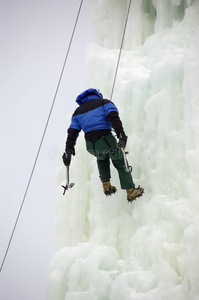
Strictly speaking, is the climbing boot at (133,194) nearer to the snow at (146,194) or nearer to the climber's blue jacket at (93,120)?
the snow at (146,194)

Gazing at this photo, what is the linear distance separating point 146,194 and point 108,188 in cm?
38

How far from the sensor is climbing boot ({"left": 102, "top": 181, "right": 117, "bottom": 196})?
133 inches

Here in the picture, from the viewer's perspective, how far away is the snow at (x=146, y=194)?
2.92 m

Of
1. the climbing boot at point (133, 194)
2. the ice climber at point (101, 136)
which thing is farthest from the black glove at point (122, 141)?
the climbing boot at point (133, 194)

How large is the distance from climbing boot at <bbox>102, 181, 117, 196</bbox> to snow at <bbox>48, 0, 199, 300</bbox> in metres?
0.17

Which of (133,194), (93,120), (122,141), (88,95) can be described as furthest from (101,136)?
(133,194)

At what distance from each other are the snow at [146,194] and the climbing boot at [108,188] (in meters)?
0.17

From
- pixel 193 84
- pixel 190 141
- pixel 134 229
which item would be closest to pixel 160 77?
pixel 193 84

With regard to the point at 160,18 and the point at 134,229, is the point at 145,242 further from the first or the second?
the point at 160,18

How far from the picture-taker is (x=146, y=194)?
3.41 m

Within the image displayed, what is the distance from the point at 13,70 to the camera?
727 centimetres

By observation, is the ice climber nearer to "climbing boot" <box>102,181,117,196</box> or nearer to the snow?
"climbing boot" <box>102,181,117,196</box>

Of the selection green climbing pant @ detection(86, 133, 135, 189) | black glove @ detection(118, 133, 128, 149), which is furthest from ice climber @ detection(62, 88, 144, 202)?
black glove @ detection(118, 133, 128, 149)

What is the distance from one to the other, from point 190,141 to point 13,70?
16.7ft
